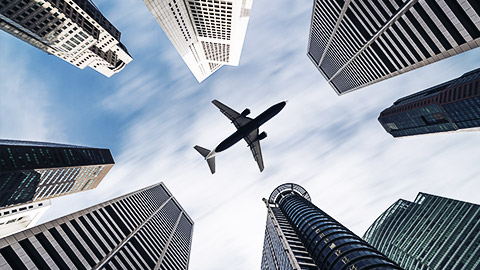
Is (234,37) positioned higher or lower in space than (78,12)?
lower

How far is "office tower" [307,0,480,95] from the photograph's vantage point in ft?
130

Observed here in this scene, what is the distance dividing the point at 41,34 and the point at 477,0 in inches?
5007

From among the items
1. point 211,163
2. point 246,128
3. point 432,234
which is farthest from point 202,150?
point 432,234

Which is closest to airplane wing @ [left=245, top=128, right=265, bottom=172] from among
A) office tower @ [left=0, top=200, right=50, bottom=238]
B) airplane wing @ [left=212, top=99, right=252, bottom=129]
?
airplane wing @ [left=212, top=99, right=252, bottom=129]

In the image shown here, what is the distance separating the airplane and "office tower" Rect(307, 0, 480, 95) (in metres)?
31.6

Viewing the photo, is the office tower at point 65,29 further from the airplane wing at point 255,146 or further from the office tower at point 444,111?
the office tower at point 444,111

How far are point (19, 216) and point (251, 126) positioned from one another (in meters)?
144

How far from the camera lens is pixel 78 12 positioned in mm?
95375

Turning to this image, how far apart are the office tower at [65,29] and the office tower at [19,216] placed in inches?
3071

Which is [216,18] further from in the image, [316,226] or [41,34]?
[316,226]

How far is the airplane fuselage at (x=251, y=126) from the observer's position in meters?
44.3

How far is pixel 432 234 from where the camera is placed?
109500 millimetres

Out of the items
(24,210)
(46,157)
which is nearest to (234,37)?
(46,157)

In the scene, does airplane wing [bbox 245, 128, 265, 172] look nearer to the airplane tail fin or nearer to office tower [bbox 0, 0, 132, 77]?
the airplane tail fin
